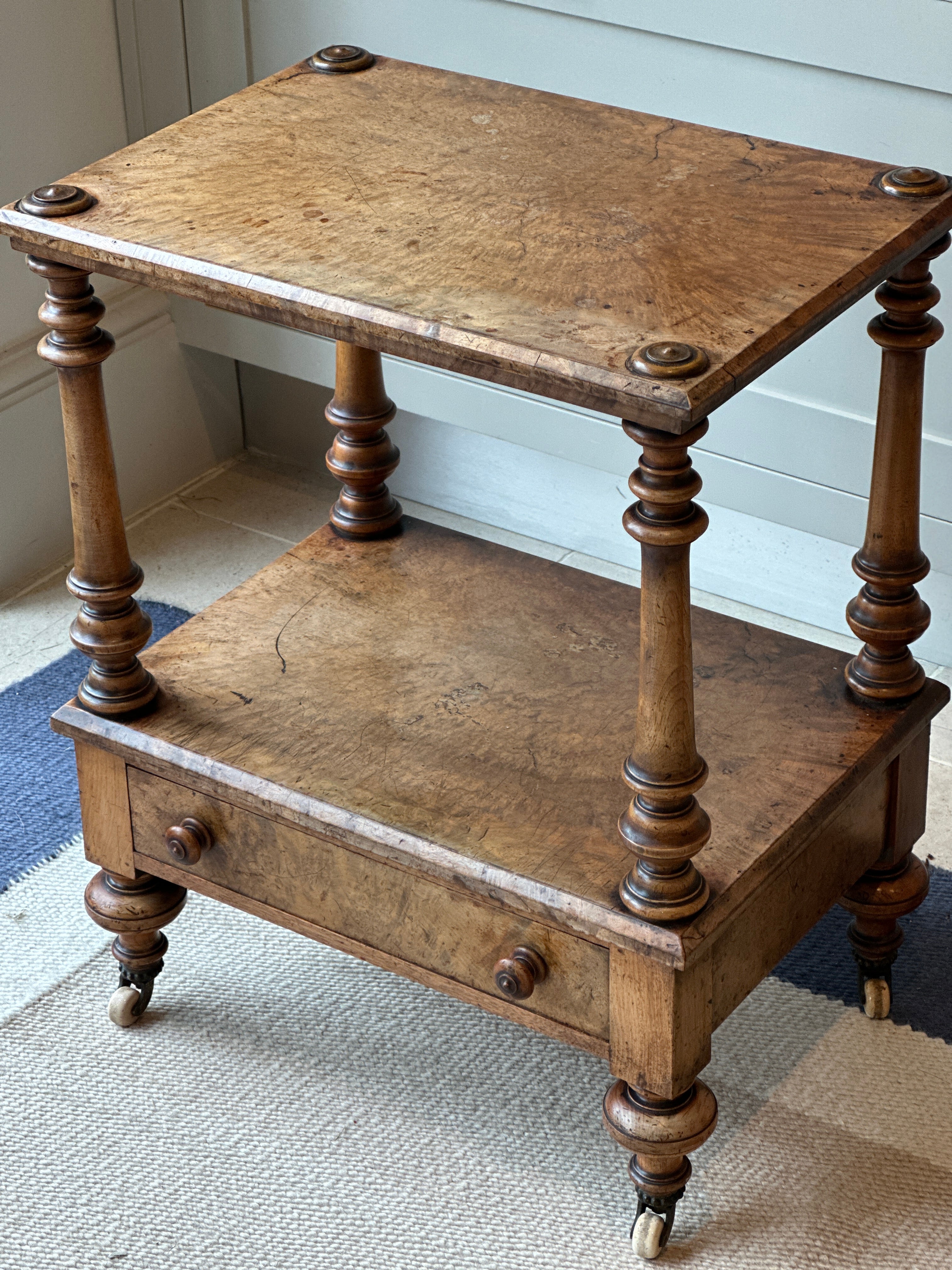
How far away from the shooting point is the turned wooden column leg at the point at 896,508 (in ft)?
4.66

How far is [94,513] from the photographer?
4.94 feet

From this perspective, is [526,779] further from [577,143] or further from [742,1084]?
[577,143]

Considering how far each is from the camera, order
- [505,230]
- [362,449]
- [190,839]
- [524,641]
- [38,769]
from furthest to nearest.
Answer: [38,769]
[362,449]
[524,641]
[190,839]
[505,230]

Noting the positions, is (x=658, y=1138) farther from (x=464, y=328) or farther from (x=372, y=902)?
(x=464, y=328)

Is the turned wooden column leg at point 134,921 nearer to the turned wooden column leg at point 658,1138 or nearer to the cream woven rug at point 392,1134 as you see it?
the cream woven rug at point 392,1134

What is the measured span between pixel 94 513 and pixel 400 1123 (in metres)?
0.64

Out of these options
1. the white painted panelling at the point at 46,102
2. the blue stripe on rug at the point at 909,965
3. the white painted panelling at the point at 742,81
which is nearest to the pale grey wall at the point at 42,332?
the white painted panelling at the point at 46,102

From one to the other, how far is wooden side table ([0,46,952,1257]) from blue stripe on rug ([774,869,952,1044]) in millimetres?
45

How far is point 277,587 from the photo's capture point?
176 centimetres

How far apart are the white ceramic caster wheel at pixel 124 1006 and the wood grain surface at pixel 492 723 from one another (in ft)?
1.04

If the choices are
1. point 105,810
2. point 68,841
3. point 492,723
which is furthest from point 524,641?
point 68,841

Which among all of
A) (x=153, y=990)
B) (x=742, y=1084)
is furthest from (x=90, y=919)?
(x=742, y=1084)

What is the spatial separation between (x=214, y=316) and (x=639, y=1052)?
4.89ft

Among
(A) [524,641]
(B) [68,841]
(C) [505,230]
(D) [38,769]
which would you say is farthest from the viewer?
(D) [38,769]
